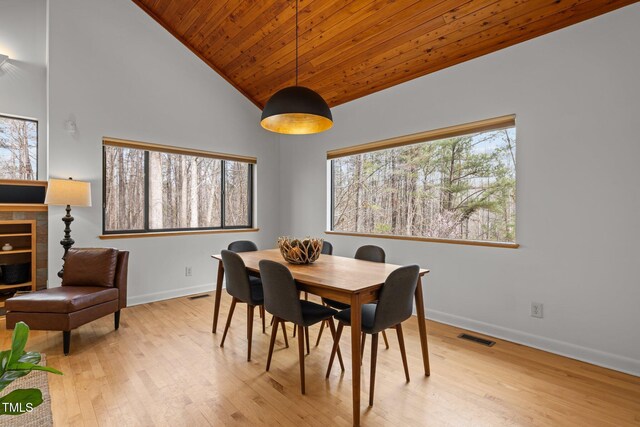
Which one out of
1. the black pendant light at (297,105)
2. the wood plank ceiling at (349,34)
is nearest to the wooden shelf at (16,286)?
the black pendant light at (297,105)

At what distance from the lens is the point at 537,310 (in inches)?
110

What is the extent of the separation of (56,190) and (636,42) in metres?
4.97

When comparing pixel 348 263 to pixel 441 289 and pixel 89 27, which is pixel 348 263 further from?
pixel 89 27

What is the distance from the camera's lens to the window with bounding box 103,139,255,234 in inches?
157

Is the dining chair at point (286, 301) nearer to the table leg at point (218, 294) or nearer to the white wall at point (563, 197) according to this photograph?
the table leg at point (218, 294)

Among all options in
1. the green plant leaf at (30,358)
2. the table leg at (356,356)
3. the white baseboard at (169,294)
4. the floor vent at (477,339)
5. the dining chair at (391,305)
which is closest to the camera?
the green plant leaf at (30,358)

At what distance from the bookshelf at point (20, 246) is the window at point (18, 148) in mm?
635

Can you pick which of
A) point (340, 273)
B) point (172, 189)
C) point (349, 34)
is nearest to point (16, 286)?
point (172, 189)

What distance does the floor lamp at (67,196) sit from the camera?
3186 mm

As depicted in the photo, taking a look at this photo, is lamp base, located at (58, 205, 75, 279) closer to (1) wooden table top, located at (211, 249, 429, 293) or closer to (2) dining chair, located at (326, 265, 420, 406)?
(1) wooden table top, located at (211, 249, 429, 293)

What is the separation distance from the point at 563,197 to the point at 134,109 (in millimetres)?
4548

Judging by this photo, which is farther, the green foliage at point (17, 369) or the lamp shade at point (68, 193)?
the lamp shade at point (68, 193)

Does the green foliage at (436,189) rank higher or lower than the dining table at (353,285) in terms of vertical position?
higher

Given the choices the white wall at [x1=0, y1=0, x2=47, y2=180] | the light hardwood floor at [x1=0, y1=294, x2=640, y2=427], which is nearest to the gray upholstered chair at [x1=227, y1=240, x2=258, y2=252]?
the light hardwood floor at [x1=0, y1=294, x2=640, y2=427]
